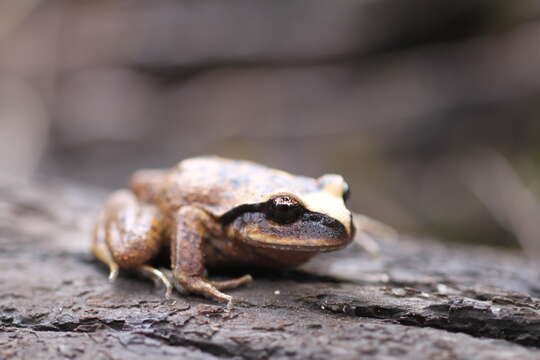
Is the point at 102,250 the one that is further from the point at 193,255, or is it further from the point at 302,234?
the point at 302,234

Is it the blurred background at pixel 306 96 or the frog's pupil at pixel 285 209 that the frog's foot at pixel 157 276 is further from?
the blurred background at pixel 306 96

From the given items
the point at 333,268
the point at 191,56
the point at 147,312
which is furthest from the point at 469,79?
the point at 147,312

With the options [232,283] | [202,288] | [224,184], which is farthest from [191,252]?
[224,184]

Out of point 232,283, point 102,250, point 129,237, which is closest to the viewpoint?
point 232,283

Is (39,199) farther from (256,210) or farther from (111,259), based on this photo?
(256,210)

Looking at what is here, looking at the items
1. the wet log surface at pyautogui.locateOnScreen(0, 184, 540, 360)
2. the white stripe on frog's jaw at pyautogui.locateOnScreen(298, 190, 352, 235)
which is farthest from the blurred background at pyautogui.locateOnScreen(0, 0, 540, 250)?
the white stripe on frog's jaw at pyautogui.locateOnScreen(298, 190, 352, 235)

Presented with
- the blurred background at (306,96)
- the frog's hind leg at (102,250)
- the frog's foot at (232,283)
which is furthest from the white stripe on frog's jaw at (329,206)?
the blurred background at (306,96)
